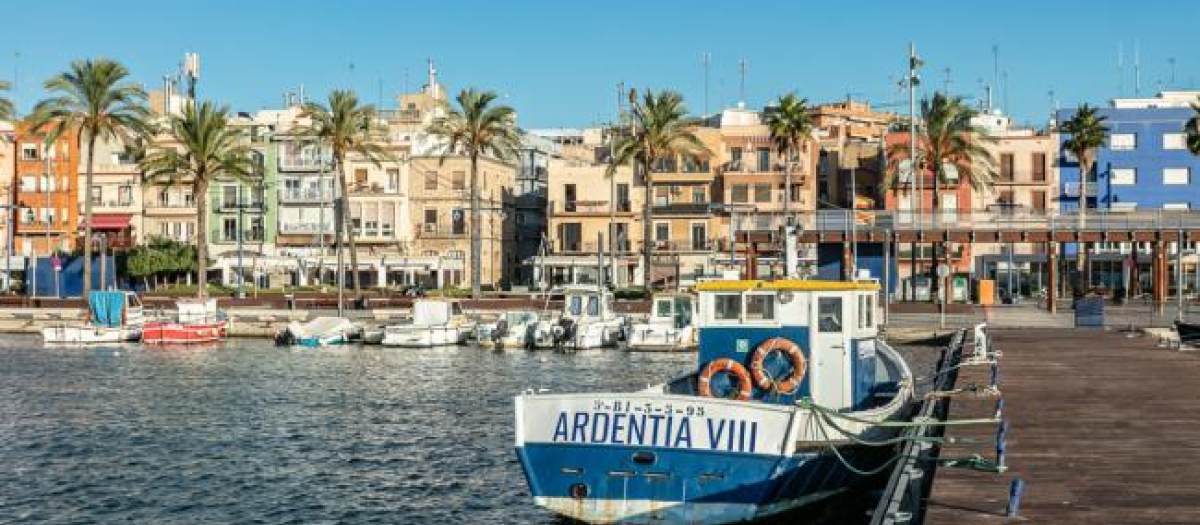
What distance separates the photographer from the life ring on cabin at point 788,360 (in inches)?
1031

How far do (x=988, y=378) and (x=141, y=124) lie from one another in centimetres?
6795

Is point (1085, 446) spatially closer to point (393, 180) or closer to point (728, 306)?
point (728, 306)

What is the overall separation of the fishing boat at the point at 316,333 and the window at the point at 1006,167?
61.6 metres

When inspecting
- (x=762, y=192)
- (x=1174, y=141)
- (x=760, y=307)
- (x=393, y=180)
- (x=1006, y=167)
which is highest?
(x=1174, y=141)

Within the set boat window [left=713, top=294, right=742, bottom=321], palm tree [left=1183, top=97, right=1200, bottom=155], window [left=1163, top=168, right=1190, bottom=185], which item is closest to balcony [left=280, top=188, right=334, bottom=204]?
palm tree [left=1183, top=97, right=1200, bottom=155]

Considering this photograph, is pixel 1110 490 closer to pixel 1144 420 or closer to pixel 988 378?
pixel 1144 420

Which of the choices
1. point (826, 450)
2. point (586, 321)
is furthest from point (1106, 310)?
point (826, 450)

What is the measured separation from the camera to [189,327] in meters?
76.8

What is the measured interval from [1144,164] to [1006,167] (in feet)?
40.0

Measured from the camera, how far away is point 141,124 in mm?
92062

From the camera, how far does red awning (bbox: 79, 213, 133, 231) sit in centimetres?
11850

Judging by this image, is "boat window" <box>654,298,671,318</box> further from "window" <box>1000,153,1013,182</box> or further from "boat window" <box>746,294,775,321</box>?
"window" <box>1000,153,1013,182</box>

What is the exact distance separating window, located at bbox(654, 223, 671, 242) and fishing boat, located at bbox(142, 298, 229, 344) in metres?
42.4

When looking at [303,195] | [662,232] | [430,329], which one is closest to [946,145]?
[662,232]
